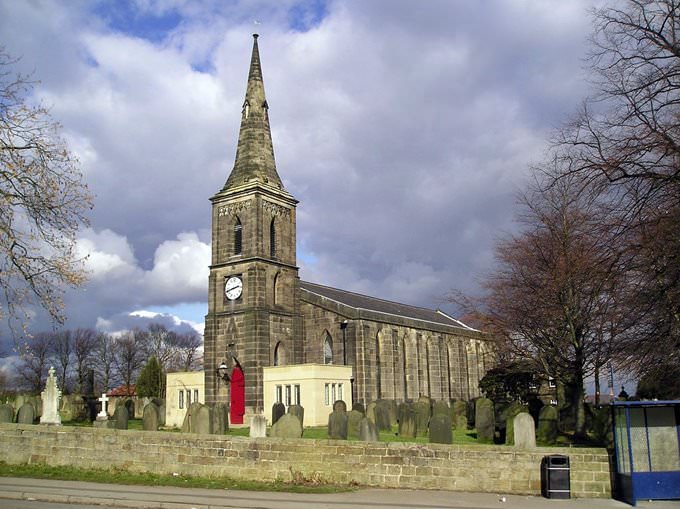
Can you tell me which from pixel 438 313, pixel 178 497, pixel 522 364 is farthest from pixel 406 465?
pixel 438 313

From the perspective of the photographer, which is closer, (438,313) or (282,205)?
(282,205)

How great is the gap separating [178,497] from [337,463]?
393 centimetres

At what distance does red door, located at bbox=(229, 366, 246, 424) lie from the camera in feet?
119

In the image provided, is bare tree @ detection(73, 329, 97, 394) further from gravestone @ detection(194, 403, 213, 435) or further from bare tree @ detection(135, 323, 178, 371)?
gravestone @ detection(194, 403, 213, 435)

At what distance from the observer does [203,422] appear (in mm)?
17188

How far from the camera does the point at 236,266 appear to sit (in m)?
38.4

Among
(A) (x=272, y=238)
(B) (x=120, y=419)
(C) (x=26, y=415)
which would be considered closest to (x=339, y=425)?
(B) (x=120, y=419)

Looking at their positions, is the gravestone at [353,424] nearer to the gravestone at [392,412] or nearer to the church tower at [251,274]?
the gravestone at [392,412]

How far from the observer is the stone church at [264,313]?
36.7 meters

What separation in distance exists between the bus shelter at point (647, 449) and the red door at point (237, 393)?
26.5 metres

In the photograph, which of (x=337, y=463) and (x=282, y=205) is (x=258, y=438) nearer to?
(x=337, y=463)

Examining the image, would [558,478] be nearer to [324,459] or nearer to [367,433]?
[367,433]

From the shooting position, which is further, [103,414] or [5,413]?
[103,414]

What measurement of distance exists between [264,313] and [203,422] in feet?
64.9
